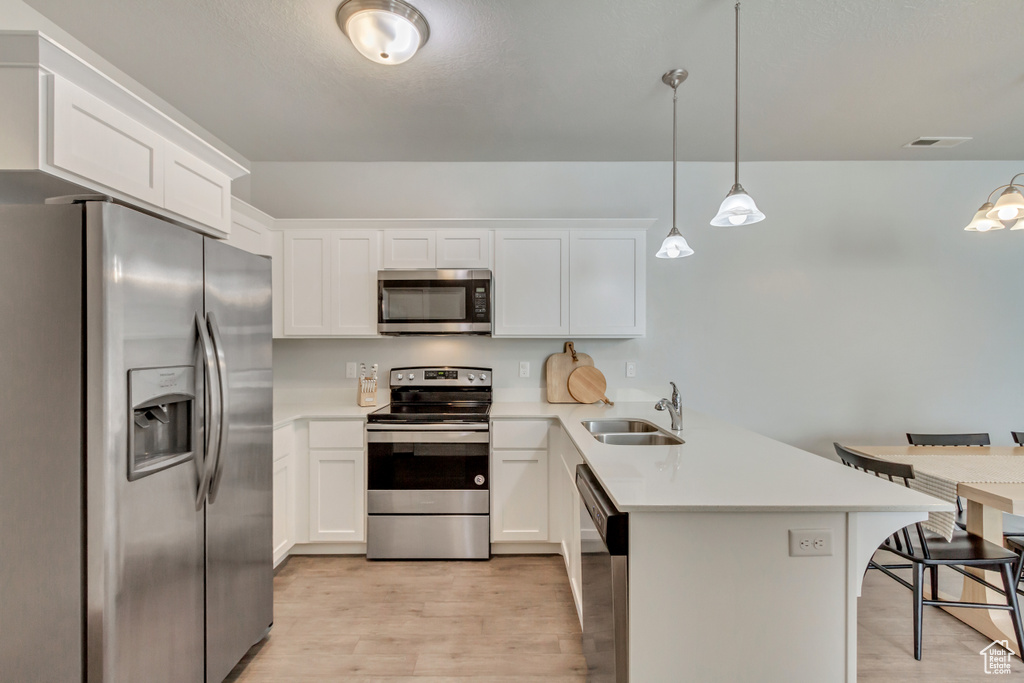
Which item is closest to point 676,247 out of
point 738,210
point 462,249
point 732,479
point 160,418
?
point 738,210

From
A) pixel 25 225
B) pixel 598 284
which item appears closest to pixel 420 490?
pixel 598 284

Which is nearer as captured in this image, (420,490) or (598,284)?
(420,490)

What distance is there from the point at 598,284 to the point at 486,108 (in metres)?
1.28

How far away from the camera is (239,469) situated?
1.76 m

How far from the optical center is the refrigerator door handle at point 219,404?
156 centimetres

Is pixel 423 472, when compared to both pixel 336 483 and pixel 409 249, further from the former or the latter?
pixel 409 249

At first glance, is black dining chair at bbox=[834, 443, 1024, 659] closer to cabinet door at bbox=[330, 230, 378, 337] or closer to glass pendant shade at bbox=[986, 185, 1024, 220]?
glass pendant shade at bbox=[986, 185, 1024, 220]

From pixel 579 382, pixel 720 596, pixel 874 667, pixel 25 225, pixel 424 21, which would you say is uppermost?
pixel 424 21

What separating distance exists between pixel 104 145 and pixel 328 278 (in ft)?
5.51

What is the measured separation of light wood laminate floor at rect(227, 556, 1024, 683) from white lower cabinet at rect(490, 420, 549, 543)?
8.3 inches

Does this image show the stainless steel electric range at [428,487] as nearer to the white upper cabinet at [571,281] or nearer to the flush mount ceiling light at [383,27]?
the white upper cabinet at [571,281]

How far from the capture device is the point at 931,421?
11.0ft

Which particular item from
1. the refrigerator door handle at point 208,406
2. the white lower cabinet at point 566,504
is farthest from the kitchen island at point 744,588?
the refrigerator door handle at point 208,406

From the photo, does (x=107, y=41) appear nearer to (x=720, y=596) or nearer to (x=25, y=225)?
(x=25, y=225)
